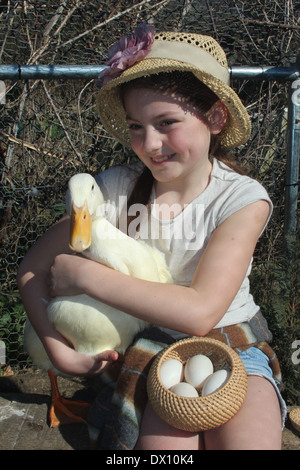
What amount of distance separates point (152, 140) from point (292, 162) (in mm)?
937

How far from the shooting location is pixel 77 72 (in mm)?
1938

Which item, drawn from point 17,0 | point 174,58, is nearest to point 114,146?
point 17,0

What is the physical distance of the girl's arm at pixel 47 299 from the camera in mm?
1403

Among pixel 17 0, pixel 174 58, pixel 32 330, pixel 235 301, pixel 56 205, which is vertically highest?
pixel 17 0

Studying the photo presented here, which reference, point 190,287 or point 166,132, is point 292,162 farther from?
point 190,287

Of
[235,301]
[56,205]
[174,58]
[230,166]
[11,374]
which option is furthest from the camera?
[56,205]

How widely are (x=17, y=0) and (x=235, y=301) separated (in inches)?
69.1

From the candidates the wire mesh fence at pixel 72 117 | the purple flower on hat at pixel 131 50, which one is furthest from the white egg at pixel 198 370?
the wire mesh fence at pixel 72 117

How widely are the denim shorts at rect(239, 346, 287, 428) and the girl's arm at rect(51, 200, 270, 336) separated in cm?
19

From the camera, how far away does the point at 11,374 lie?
7.34 ft

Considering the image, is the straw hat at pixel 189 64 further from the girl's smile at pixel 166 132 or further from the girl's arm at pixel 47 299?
the girl's arm at pixel 47 299

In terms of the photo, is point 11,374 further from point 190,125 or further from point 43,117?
point 190,125

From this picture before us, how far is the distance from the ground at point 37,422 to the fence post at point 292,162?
822 mm

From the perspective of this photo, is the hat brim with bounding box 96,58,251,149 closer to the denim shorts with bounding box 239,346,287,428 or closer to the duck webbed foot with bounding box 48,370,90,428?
the denim shorts with bounding box 239,346,287,428
